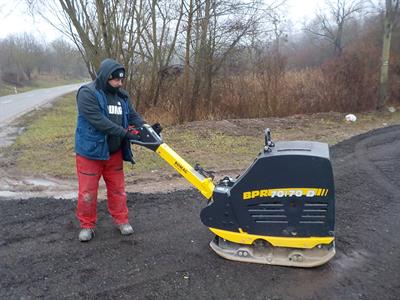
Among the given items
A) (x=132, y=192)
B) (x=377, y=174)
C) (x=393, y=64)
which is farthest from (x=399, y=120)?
(x=132, y=192)

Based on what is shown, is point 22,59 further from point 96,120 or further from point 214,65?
point 96,120

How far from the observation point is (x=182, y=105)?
43.9ft

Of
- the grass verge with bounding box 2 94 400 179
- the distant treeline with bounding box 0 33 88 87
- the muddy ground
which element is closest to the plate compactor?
the muddy ground

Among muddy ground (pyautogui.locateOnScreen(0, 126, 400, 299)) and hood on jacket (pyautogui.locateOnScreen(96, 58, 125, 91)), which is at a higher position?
hood on jacket (pyautogui.locateOnScreen(96, 58, 125, 91))

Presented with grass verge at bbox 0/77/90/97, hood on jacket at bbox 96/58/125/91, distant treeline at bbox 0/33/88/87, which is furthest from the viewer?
distant treeline at bbox 0/33/88/87

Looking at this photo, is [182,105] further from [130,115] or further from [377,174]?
[130,115]

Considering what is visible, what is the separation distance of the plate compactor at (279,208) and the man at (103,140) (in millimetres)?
1112

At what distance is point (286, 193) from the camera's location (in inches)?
139

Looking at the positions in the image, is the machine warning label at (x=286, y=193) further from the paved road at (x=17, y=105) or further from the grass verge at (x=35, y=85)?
the grass verge at (x=35, y=85)

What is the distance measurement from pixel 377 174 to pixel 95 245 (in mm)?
5057

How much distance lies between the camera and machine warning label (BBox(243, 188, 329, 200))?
3453 millimetres

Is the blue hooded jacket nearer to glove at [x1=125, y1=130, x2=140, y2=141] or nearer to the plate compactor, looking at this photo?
glove at [x1=125, y1=130, x2=140, y2=141]

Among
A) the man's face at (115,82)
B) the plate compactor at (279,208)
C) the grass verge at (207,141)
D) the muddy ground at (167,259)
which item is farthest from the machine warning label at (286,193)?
the grass verge at (207,141)

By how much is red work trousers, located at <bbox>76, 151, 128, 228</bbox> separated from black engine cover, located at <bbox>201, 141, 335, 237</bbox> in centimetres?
132
